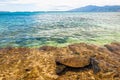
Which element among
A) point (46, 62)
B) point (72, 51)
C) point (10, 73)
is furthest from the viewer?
point (72, 51)

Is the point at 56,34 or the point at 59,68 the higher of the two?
the point at 59,68

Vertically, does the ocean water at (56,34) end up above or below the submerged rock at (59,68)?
below

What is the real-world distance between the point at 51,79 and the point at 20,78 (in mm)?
1668

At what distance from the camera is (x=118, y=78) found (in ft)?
31.7

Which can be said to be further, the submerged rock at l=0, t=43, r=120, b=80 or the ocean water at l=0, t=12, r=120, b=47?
the ocean water at l=0, t=12, r=120, b=47

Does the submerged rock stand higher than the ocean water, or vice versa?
the submerged rock

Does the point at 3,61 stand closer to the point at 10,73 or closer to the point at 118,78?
the point at 10,73

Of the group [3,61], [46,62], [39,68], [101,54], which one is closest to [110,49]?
[101,54]

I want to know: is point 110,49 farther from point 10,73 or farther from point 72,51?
point 10,73

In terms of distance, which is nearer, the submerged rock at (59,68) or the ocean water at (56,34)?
the submerged rock at (59,68)

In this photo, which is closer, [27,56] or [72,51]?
[27,56]

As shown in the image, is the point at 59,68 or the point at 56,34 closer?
the point at 59,68

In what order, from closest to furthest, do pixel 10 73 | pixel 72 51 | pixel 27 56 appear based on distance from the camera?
pixel 10 73 → pixel 27 56 → pixel 72 51

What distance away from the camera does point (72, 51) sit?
16.1m
